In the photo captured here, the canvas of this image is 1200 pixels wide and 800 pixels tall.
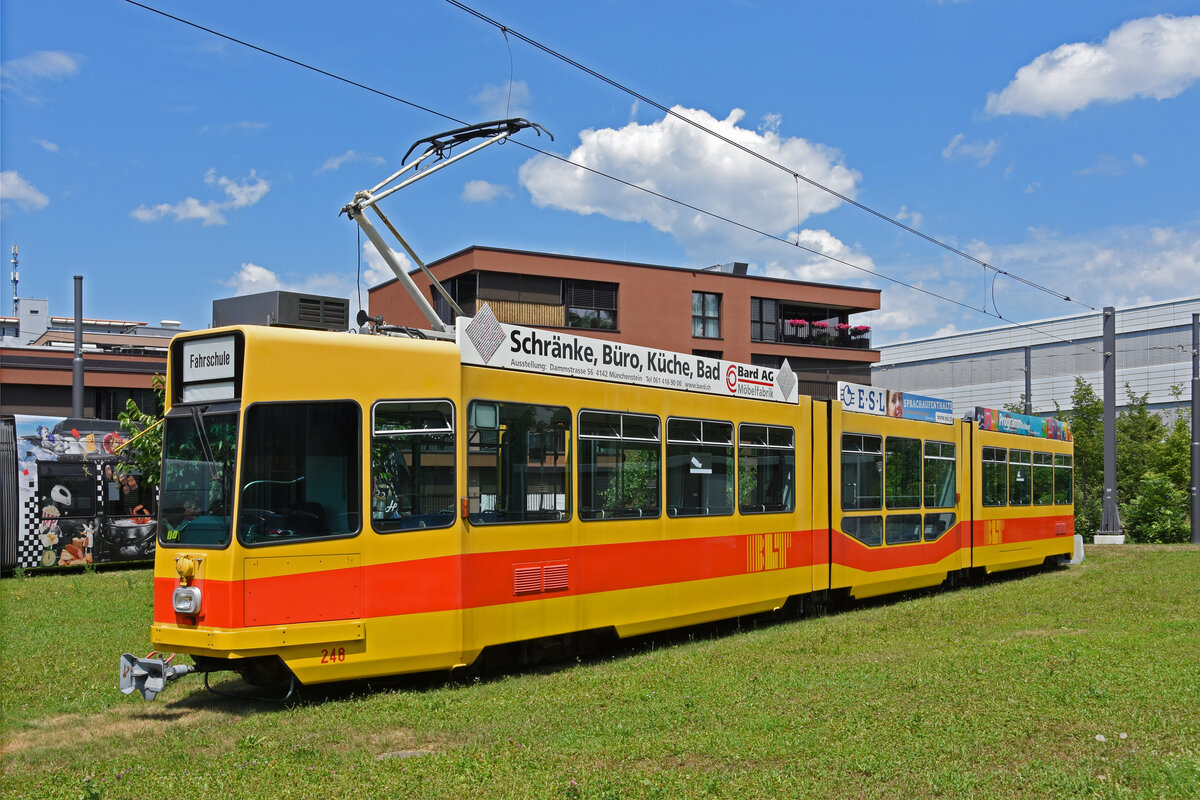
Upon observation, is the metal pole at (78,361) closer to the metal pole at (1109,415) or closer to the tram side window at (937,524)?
the tram side window at (937,524)

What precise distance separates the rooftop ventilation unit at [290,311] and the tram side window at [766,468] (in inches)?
216

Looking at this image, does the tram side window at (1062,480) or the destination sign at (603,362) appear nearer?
the destination sign at (603,362)

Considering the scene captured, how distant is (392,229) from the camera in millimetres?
11289

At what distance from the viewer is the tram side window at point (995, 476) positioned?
19.8 m

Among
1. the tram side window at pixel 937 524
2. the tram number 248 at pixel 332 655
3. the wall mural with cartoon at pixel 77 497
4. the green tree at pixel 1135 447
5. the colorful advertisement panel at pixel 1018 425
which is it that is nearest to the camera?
the tram number 248 at pixel 332 655

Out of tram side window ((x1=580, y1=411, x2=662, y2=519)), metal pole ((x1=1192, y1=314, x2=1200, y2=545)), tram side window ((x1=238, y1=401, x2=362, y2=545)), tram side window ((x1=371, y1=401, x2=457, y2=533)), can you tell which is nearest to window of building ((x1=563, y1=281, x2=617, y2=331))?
metal pole ((x1=1192, y1=314, x2=1200, y2=545))

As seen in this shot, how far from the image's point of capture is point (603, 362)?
37.2ft

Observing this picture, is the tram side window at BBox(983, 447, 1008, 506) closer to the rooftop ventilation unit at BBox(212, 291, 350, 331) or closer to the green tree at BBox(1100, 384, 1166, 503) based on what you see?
the rooftop ventilation unit at BBox(212, 291, 350, 331)

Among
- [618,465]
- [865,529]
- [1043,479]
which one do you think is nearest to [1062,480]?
[1043,479]

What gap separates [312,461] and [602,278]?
37.2 meters

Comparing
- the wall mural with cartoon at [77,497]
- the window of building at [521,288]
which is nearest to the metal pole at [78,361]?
the wall mural with cartoon at [77,497]

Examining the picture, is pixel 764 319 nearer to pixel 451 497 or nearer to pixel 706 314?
pixel 706 314

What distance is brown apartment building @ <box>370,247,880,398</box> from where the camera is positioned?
43188 mm

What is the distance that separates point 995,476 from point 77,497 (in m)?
19.7
